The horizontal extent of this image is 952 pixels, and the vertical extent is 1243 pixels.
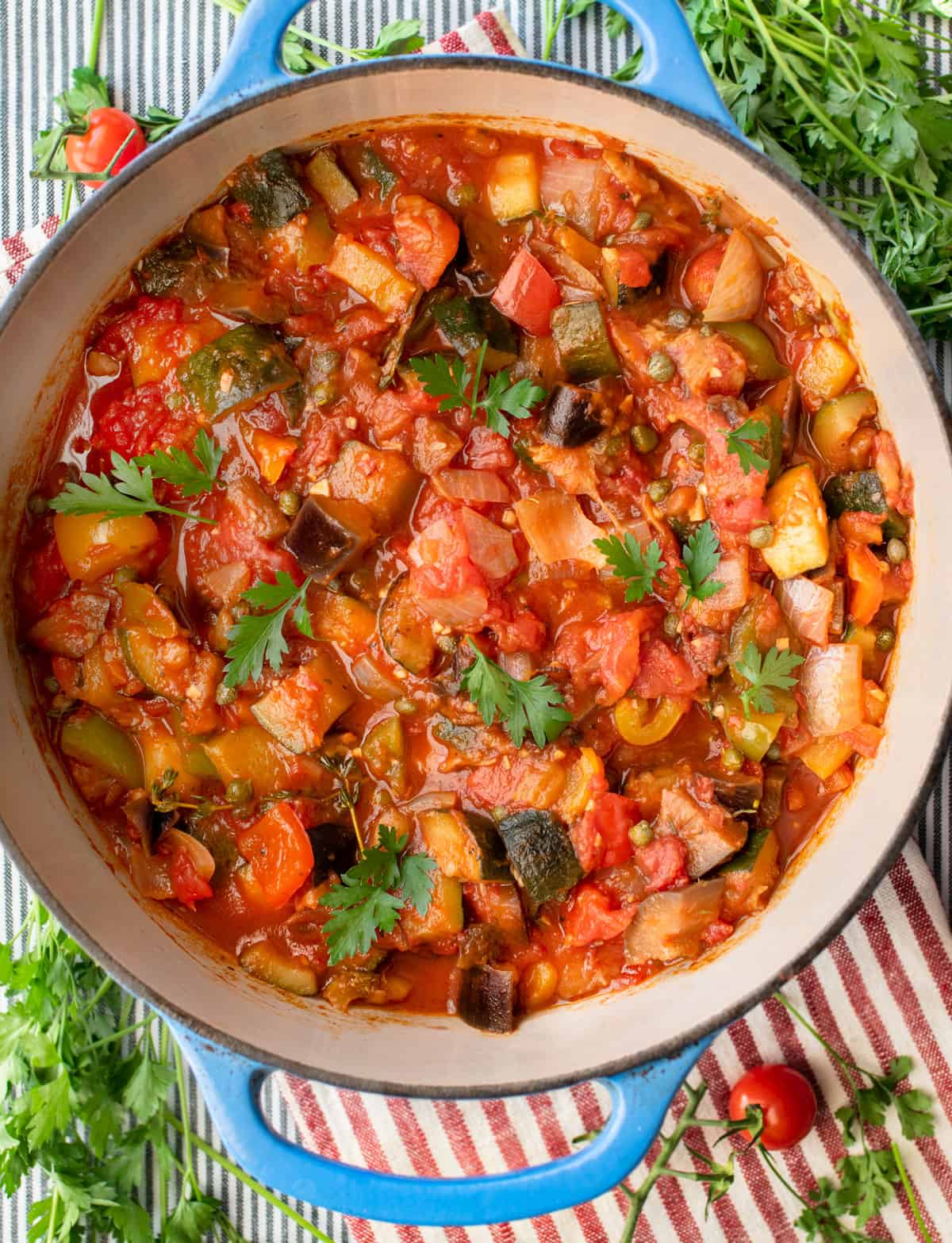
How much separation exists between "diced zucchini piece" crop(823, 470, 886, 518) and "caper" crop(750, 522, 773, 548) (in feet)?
0.85

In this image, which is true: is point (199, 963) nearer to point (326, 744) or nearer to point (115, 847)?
point (115, 847)

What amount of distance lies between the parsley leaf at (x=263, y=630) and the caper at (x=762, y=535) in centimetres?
148

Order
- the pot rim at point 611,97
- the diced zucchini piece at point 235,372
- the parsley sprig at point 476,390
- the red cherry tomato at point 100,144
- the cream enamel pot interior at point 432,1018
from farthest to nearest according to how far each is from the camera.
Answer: the red cherry tomato at point 100,144, the diced zucchini piece at point 235,372, the parsley sprig at point 476,390, the cream enamel pot interior at point 432,1018, the pot rim at point 611,97

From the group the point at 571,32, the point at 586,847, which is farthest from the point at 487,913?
the point at 571,32

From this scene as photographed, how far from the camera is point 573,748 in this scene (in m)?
3.82

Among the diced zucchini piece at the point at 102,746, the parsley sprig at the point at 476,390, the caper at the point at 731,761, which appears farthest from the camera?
the diced zucchini piece at the point at 102,746

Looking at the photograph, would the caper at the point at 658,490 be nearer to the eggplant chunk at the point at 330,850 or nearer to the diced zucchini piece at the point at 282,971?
the eggplant chunk at the point at 330,850

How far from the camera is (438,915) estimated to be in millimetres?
3852

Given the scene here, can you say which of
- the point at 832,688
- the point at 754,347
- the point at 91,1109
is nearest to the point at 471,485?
the point at 754,347

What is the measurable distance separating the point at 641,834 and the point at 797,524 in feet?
3.79

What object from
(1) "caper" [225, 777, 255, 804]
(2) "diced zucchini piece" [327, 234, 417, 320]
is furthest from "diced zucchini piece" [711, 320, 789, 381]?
(1) "caper" [225, 777, 255, 804]

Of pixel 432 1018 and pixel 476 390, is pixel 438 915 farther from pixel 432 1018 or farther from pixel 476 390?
pixel 476 390

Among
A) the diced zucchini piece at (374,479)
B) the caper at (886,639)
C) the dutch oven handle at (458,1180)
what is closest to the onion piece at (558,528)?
the diced zucchini piece at (374,479)

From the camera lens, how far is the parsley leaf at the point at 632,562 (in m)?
3.56
